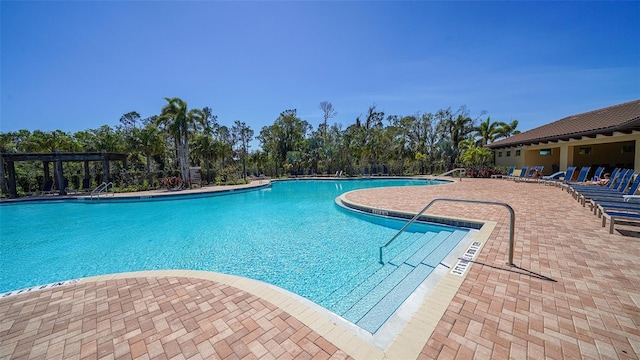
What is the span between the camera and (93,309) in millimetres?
2635

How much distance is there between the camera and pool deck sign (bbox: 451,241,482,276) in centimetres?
317

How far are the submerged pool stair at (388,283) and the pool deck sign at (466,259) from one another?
0.48m

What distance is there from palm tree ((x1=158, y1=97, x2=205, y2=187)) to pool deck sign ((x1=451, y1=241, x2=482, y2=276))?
698 inches

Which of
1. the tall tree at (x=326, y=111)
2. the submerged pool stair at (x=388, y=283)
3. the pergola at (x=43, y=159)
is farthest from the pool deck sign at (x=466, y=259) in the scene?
the tall tree at (x=326, y=111)

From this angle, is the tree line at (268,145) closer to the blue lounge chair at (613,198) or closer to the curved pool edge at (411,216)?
the curved pool edge at (411,216)

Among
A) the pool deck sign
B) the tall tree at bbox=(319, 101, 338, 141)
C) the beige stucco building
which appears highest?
the tall tree at bbox=(319, 101, 338, 141)

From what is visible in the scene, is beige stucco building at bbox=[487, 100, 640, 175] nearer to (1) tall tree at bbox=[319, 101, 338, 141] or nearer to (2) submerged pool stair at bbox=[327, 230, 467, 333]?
(2) submerged pool stair at bbox=[327, 230, 467, 333]

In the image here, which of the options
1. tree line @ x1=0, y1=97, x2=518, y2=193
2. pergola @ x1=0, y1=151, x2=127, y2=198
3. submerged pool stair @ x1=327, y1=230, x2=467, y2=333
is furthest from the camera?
tree line @ x1=0, y1=97, x2=518, y2=193

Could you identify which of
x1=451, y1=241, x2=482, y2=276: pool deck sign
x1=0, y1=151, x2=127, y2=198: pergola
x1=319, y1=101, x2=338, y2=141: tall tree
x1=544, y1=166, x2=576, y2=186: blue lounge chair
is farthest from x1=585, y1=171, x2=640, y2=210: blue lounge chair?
x1=319, y1=101, x2=338, y2=141: tall tree

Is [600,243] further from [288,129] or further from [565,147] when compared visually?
[288,129]

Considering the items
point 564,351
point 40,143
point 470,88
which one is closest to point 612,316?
point 564,351

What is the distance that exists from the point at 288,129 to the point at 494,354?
3209 cm

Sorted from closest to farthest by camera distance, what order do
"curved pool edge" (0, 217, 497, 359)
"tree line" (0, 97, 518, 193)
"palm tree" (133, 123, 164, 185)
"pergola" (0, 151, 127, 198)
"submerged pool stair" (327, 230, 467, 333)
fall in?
"curved pool edge" (0, 217, 497, 359)
"submerged pool stair" (327, 230, 467, 333)
"pergola" (0, 151, 127, 198)
"tree line" (0, 97, 518, 193)
"palm tree" (133, 123, 164, 185)

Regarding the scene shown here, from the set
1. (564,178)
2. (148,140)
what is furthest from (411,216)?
(148,140)
